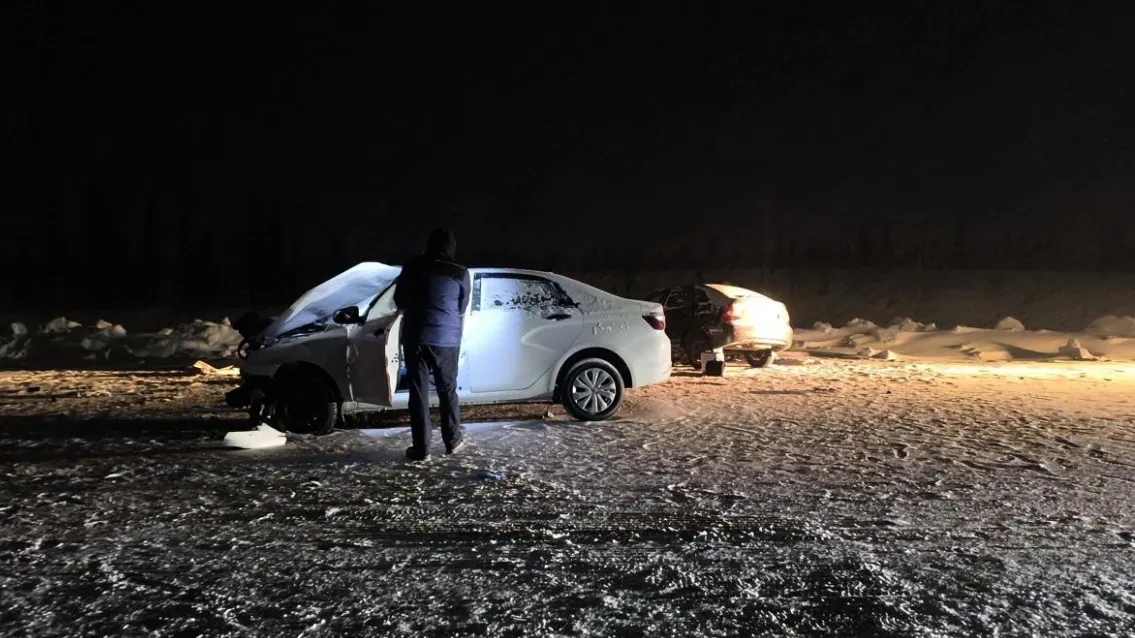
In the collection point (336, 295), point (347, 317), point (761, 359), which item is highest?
point (336, 295)

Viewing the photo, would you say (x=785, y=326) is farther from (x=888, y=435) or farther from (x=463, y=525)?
(x=463, y=525)

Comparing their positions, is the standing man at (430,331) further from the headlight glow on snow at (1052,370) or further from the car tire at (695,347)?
the headlight glow on snow at (1052,370)

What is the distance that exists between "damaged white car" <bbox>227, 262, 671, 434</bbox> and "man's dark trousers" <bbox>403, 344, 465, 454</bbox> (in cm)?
89

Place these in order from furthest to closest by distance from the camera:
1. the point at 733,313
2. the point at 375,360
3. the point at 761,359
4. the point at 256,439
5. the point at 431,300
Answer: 1. the point at 761,359
2. the point at 733,313
3. the point at 375,360
4. the point at 256,439
5. the point at 431,300

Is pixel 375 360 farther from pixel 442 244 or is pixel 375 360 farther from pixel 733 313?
pixel 733 313

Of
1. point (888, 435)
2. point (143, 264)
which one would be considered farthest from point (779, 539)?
point (143, 264)

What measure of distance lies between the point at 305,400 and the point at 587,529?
4186 millimetres

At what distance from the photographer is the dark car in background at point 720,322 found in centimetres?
1395

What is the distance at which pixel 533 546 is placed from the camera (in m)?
4.79

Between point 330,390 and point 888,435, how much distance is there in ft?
18.3

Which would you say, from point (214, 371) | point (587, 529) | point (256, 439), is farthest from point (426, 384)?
point (214, 371)

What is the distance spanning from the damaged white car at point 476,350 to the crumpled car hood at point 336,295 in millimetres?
13

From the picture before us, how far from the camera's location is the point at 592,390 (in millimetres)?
9031

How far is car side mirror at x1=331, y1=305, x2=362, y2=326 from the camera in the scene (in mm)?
8148
